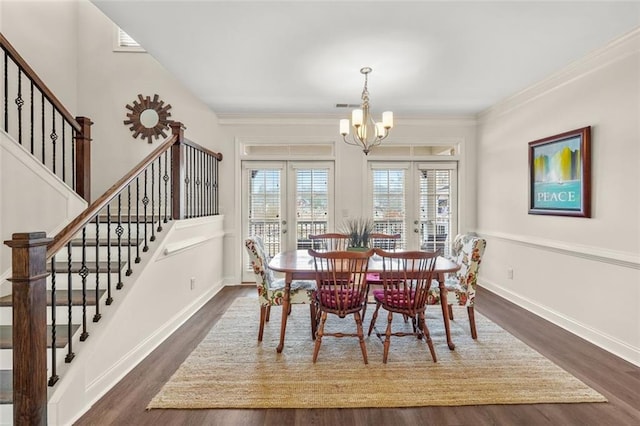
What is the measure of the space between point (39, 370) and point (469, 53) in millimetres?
3709

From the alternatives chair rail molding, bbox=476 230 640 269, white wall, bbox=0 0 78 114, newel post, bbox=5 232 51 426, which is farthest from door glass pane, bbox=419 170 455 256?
white wall, bbox=0 0 78 114

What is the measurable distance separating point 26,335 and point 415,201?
471 centimetres

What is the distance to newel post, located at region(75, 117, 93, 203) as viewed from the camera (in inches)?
127

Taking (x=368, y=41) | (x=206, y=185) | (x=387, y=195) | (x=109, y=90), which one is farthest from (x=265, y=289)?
(x=109, y=90)

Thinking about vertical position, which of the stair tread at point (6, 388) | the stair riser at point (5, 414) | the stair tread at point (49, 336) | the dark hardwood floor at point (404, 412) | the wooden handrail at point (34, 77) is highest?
the wooden handrail at point (34, 77)

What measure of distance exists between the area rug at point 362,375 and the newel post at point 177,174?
4.14ft

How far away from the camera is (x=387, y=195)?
517 cm

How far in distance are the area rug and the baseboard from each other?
2.20ft

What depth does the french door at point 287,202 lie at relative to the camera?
202 inches

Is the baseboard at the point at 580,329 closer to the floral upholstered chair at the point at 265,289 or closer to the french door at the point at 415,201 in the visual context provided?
the french door at the point at 415,201

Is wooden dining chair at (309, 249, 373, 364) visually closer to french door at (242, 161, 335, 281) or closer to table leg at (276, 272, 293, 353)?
table leg at (276, 272, 293, 353)

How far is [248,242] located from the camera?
2.93m

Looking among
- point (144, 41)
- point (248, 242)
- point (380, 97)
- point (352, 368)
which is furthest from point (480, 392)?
point (144, 41)

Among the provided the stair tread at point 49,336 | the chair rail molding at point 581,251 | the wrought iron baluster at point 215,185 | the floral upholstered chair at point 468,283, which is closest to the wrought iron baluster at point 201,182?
the wrought iron baluster at point 215,185
